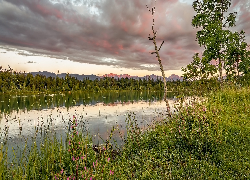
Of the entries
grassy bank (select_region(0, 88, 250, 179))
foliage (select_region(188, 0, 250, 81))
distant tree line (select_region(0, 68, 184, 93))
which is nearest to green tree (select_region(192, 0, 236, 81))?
foliage (select_region(188, 0, 250, 81))

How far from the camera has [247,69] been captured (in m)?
22.5

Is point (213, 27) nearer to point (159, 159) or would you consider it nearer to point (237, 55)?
point (237, 55)

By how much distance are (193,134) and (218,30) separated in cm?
2027

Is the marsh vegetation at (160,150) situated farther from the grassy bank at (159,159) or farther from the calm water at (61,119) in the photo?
the calm water at (61,119)

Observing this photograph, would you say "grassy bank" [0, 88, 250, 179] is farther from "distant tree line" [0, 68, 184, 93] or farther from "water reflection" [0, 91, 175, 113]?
"distant tree line" [0, 68, 184, 93]

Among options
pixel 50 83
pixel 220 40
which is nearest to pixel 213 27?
pixel 220 40

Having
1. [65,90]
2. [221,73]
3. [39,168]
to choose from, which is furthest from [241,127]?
[65,90]

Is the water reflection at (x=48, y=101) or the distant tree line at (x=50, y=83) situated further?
the distant tree line at (x=50, y=83)

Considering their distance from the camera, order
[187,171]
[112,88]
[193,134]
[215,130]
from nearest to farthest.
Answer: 1. [187,171]
2. [193,134]
3. [215,130]
4. [112,88]

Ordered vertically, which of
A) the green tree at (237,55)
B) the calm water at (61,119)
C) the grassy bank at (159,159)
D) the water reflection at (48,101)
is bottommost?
the water reflection at (48,101)

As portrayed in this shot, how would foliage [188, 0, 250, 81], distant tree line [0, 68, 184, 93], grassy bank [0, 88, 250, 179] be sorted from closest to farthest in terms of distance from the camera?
1. grassy bank [0, 88, 250, 179]
2. foliage [188, 0, 250, 81]
3. distant tree line [0, 68, 184, 93]

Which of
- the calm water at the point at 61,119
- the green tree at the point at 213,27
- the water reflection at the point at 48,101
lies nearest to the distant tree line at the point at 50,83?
the water reflection at the point at 48,101

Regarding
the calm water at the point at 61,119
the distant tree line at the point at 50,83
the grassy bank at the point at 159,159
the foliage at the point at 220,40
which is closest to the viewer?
the grassy bank at the point at 159,159

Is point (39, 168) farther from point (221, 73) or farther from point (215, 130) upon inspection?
point (221, 73)
